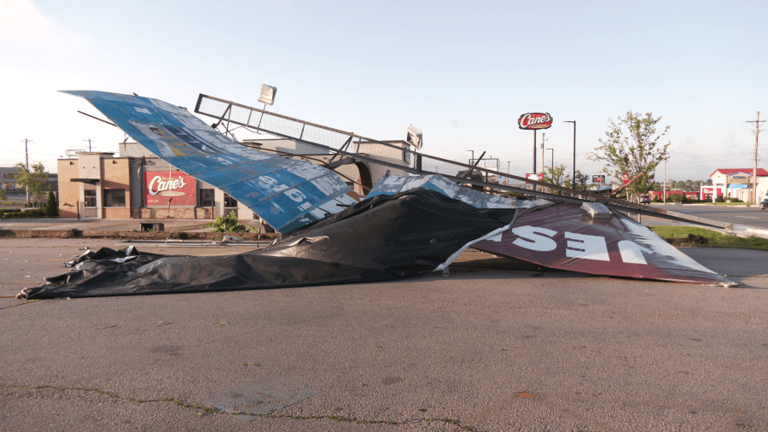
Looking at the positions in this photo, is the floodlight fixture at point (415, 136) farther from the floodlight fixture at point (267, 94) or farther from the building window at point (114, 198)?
the building window at point (114, 198)

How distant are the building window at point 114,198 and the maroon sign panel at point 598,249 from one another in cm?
3517

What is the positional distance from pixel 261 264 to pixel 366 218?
82.3 inches

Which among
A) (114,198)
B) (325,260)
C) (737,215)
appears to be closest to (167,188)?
(114,198)

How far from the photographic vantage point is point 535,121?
37.2 m

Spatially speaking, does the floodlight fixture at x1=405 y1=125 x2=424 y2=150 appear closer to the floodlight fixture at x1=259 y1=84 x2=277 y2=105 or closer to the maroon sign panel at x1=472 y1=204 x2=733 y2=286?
the floodlight fixture at x1=259 y1=84 x2=277 y2=105

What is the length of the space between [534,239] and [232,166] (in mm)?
7438

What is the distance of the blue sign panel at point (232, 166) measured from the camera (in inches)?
399

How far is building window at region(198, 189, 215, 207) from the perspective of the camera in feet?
112

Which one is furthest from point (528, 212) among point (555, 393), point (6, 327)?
point (6, 327)

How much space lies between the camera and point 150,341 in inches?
186

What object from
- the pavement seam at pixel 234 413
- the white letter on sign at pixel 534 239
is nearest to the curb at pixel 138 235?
the white letter on sign at pixel 534 239

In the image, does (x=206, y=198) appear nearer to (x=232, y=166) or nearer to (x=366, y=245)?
(x=232, y=166)

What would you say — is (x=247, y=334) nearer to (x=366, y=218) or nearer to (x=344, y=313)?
(x=344, y=313)

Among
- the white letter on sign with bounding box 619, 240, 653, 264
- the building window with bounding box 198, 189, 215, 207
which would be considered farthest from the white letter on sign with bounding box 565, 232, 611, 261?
the building window with bounding box 198, 189, 215, 207
